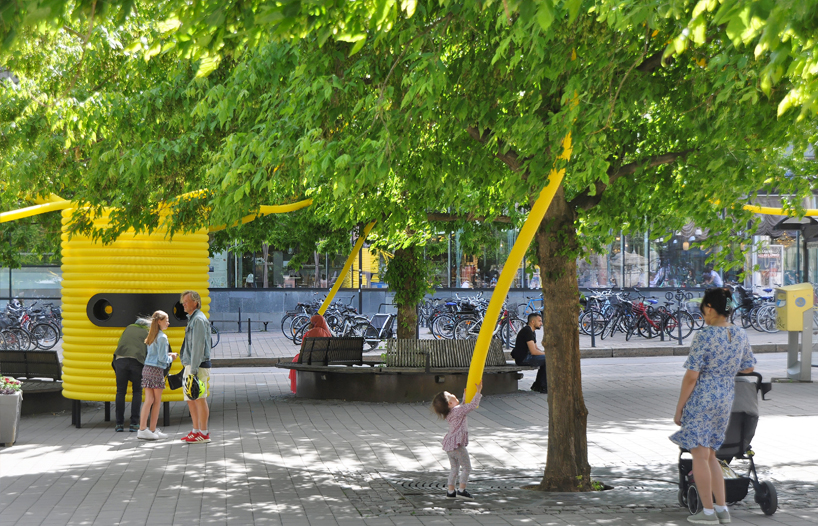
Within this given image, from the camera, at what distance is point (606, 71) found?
5410 mm

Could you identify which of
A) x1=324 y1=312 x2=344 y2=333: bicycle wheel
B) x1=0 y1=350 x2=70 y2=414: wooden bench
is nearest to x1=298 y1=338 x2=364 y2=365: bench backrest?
x1=0 y1=350 x2=70 y2=414: wooden bench

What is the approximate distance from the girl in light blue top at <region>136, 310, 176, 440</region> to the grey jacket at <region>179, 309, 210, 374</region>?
0.56 meters

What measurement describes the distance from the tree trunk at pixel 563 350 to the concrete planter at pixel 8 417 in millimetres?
5495

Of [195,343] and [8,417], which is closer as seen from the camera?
[8,417]

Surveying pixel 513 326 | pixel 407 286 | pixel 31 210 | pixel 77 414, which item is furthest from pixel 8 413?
pixel 513 326

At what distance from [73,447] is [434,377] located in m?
5.34

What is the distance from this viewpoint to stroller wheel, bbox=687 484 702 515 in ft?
19.0

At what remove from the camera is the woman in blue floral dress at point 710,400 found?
5.59 metres

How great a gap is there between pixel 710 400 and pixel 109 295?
7.41m

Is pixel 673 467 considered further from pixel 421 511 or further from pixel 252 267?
pixel 252 267

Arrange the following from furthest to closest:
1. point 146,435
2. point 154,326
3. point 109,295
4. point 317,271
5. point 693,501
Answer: point 317,271 → point 109,295 → point 154,326 → point 146,435 → point 693,501

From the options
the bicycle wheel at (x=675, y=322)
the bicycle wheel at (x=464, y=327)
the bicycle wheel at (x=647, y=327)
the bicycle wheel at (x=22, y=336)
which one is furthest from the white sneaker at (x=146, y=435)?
the bicycle wheel at (x=647, y=327)

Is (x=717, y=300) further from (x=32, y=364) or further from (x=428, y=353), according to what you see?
(x=32, y=364)

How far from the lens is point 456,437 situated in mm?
6461
